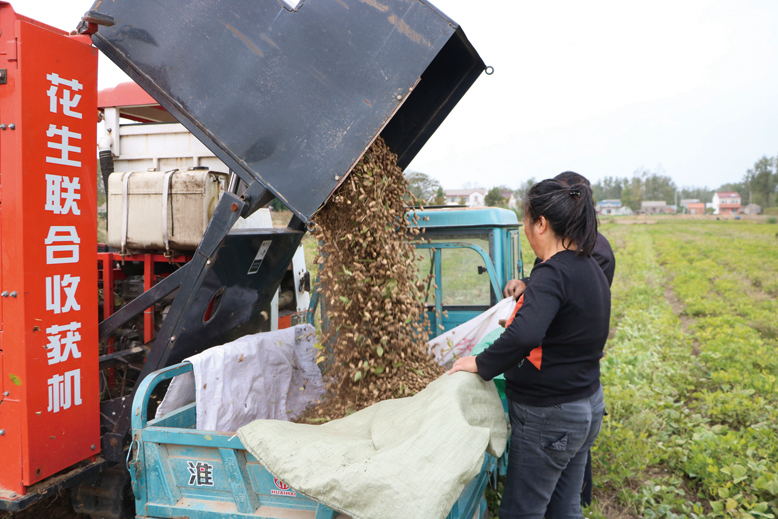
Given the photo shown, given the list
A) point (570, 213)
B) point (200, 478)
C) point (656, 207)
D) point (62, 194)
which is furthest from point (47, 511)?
point (656, 207)

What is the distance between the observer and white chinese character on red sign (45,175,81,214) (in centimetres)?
254

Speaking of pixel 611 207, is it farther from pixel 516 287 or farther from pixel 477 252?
pixel 516 287

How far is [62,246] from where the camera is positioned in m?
2.62

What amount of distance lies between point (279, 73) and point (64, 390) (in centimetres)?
175

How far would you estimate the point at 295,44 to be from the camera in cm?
278

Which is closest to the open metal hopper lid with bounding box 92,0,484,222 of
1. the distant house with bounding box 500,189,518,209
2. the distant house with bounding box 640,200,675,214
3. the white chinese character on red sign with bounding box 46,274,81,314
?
the white chinese character on red sign with bounding box 46,274,81,314

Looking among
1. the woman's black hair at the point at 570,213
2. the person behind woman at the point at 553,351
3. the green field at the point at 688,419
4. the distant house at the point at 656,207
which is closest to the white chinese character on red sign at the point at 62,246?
the person behind woman at the point at 553,351

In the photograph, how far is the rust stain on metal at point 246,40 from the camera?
2.73 metres

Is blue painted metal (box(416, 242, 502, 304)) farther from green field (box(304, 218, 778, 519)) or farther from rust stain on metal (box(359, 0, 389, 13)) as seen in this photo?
rust stain on metal (box(359, 0, 389, 13))

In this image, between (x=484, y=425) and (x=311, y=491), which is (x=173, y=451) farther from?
(x=484, y=425)

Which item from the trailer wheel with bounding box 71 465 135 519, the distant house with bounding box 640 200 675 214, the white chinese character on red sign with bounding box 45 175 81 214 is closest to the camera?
the white chinese character on red sign with bounding box 45 175 81 214

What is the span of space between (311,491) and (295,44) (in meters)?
1.97

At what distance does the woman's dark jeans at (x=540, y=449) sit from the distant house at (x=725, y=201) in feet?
413

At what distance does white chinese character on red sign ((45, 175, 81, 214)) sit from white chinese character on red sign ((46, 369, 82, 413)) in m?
0.74
